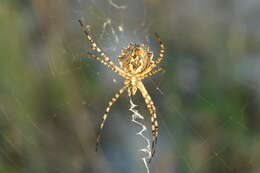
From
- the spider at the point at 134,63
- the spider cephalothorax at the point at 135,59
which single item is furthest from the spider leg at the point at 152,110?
the spider cephalothorax at the point at 135,59

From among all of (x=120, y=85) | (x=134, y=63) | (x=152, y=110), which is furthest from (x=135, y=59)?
(x=120, y=85)

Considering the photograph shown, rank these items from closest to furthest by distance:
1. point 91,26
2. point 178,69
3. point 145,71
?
point 145,71
point 91,26
point 178,69

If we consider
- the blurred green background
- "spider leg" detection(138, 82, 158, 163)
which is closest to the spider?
"spider leg" detection(138, 82, 158, 163)

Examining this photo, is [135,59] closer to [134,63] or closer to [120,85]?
[134,63]

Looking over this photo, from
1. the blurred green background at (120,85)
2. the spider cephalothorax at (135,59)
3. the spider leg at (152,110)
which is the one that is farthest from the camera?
the blurred green background at (120,85)

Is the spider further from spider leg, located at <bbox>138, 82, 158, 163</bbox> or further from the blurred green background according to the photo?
the blurred green background

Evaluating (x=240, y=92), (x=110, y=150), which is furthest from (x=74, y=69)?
(x=240, y=92)

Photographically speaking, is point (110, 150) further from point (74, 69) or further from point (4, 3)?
point (4, 3)

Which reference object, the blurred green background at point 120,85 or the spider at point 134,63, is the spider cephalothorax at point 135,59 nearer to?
the spider at point 134,63
